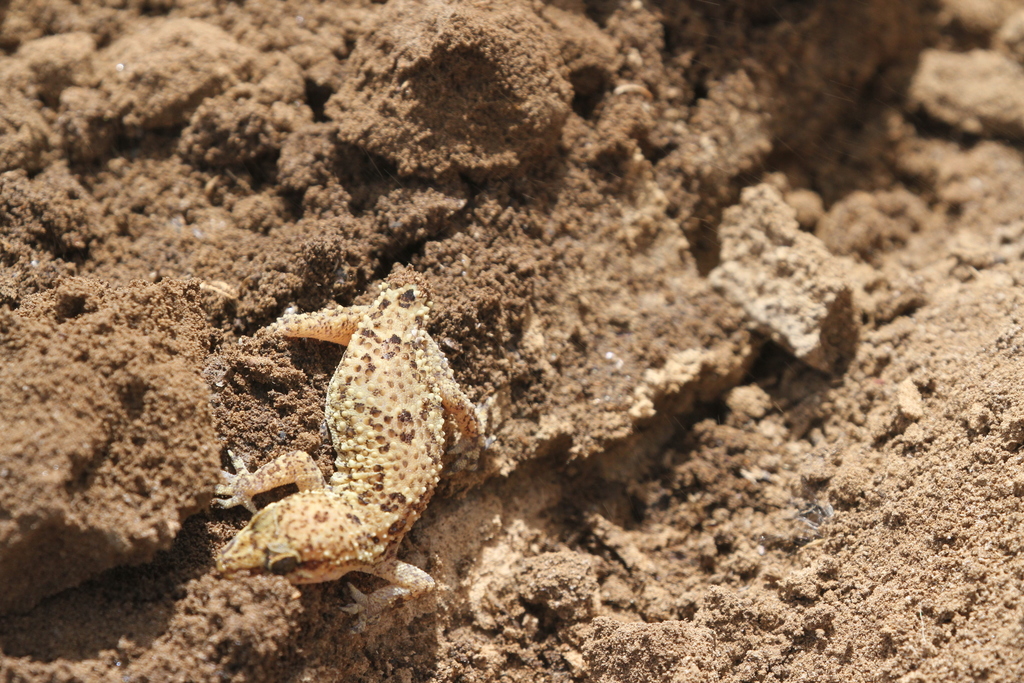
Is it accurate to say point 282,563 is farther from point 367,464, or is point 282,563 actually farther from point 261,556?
point 367,464

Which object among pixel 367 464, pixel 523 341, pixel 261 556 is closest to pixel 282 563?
pixel 261 556

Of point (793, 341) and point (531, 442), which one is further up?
point (793, 341)

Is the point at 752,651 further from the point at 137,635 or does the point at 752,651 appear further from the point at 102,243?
the point at 102,243

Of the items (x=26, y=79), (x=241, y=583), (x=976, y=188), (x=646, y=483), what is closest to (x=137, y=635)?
(x=241, y=583)

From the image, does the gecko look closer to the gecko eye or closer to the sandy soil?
the gecko eye

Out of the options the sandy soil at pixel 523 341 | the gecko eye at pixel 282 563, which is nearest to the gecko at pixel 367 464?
the gecko eye at pixel 282 563

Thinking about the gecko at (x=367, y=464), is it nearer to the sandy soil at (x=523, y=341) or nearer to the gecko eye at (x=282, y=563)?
the gecko eye at (x=282, y=563)
